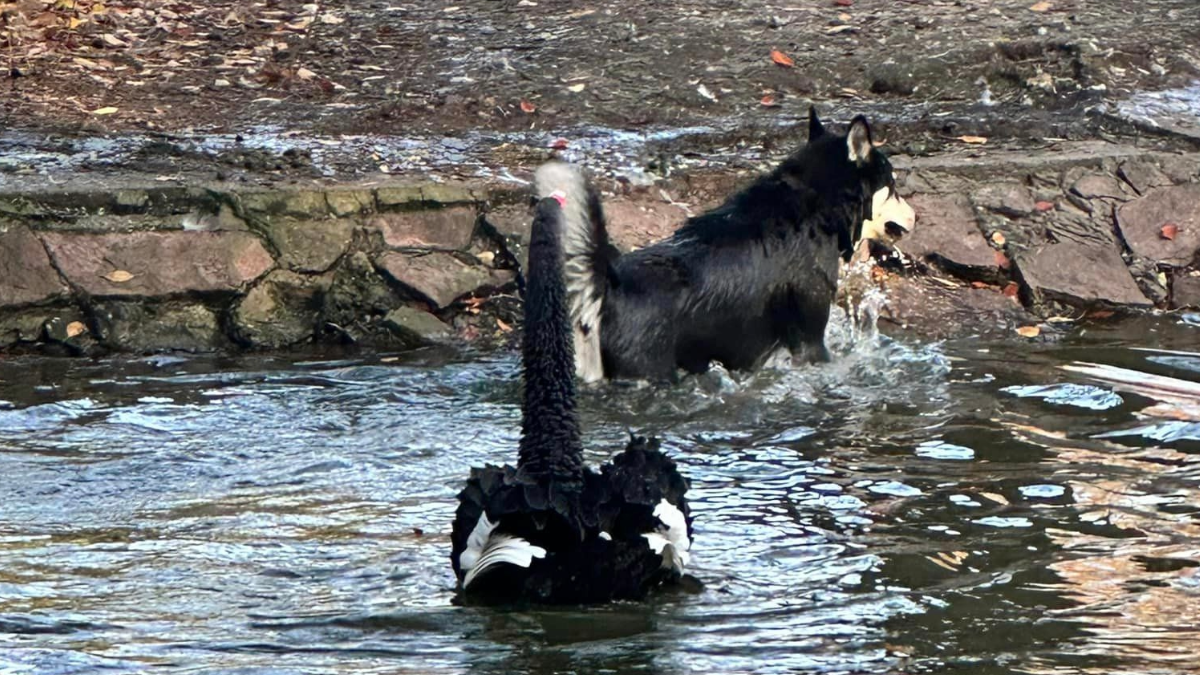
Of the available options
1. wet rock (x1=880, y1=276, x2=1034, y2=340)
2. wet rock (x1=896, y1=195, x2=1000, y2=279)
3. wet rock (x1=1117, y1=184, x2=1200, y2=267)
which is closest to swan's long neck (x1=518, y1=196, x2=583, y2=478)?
wet rock (x1=880, y1=276, x2=1034, y2=340)

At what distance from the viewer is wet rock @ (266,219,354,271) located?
8.94 meters

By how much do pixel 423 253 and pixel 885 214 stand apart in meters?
2.39

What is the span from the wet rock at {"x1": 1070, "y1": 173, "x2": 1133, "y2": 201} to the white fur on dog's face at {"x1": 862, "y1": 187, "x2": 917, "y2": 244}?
145 cm

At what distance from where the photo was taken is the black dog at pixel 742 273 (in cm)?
782

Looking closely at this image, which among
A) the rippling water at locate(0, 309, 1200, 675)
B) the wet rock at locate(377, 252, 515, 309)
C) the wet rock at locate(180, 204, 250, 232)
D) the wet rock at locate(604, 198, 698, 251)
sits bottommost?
the rippling water at locate(0, 309, 1200, 675)

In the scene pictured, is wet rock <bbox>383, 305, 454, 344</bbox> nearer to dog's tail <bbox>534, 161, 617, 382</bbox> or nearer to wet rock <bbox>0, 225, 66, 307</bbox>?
dog's tail <bbox>534, 161, 617, 382</bbox>

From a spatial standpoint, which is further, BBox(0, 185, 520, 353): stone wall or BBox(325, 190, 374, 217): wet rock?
BBox(325, 190, 374, 217): wet rock

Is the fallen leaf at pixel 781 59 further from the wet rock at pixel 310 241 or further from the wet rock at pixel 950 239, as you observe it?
the wet rock at pixel 310 241

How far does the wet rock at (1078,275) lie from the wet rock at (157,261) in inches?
159

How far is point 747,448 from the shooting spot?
22.8 ft

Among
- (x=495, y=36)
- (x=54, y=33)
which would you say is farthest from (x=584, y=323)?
(x=54, y=33)

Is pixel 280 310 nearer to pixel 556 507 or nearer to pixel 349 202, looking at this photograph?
pixel 349 202

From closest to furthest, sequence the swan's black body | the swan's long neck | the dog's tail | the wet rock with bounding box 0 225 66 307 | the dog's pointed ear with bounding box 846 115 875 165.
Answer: the swan's black body → the swan's long neck → the dog's tail → the dog's pointed ear with bounding box 846 115 875 165 → the wet rock with bounding box 0 225 66 307

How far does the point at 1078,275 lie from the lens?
9.39 m
